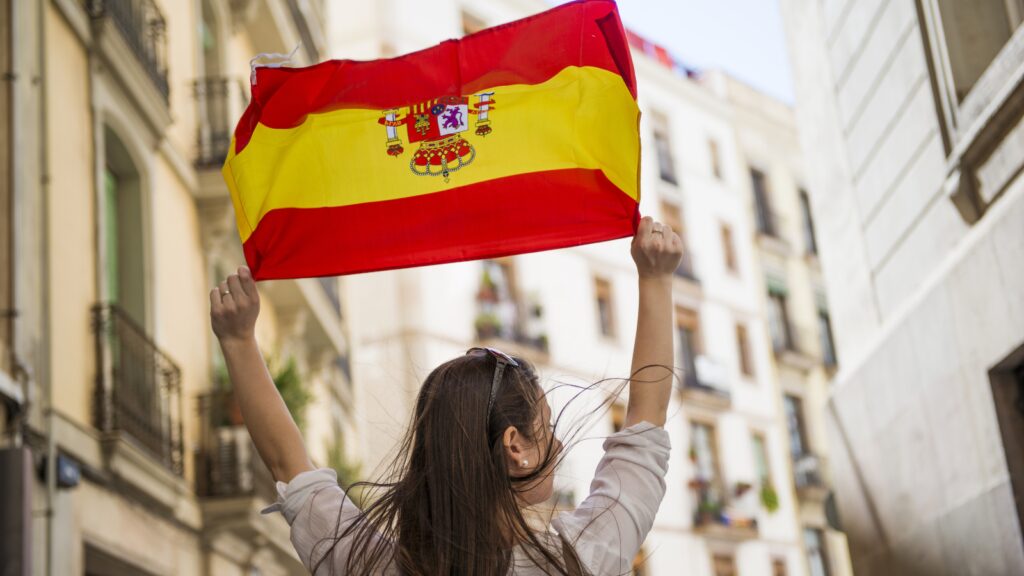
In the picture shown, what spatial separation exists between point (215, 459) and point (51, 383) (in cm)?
418

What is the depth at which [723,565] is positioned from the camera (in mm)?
34906

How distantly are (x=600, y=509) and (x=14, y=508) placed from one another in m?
7.77

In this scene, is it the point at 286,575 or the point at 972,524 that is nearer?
the point at 972,524

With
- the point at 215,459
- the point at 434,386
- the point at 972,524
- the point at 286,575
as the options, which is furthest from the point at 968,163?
the point at 286,575

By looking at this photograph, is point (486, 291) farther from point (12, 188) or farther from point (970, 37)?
point (970, 37)

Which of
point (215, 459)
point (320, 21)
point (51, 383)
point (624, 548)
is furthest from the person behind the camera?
point (320, 21)

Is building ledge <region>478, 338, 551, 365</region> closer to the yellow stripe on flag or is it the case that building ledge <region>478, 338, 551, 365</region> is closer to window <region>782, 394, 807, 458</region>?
window <region>782, 394, 807, 458</region>

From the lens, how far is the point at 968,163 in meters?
7.57

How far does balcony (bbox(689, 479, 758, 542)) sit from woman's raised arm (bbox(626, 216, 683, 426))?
31.6 metres

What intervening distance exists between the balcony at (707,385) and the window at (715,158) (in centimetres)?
633

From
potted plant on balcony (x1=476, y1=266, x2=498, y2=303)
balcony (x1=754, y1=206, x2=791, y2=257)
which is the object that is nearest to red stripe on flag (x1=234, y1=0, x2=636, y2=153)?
potted plant on balcony (x1=476, y1=266, x2=498, y2=303)

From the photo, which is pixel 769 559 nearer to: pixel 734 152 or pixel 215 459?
pixel 734 152

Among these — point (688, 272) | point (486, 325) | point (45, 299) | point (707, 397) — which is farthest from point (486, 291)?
point (45, 299)

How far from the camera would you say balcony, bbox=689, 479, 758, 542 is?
34.1m
